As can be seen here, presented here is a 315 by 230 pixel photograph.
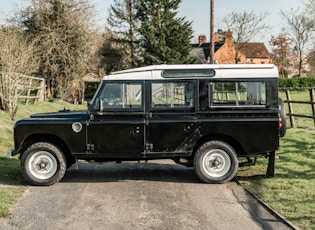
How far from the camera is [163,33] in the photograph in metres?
47.8

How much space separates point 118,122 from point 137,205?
2015 mm

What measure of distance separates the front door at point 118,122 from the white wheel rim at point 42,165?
2.55ft

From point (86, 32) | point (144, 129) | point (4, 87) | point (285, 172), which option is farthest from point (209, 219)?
point (86, 32)

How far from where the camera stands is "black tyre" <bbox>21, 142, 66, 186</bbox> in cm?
816

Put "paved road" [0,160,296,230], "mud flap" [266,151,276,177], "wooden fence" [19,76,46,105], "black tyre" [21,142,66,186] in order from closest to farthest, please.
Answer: "paved road" [0,160,296,230] < "black tyre" [21,142,66,186] < "mud flap" [266,151,276,177] < "wooden fence" [19,76,46,105]

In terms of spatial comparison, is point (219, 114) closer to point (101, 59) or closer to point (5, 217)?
point (5, 217)

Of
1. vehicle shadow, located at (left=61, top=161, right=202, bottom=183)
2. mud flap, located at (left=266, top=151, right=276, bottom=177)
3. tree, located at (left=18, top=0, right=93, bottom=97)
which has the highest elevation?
tree, located at (left=18, top=0, right=93, bottom=97)

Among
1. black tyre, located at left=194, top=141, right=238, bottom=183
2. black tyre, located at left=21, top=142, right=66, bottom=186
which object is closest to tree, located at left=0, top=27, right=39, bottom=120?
black tyre, located at left=21, top=142, right=66, bottom=186

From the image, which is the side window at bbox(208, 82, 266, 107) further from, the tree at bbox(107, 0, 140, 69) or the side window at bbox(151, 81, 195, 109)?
the tree at bbox(107, 0, 140, 69)

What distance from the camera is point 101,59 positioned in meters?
51.9

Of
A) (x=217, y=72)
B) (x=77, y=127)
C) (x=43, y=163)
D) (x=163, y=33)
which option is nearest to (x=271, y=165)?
(x=217, y=72)

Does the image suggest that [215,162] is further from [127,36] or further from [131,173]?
[127,36]

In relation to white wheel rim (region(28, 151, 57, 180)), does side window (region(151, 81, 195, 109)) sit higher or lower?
A: higher

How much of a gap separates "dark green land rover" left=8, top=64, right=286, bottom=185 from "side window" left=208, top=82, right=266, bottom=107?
0.02 meters
